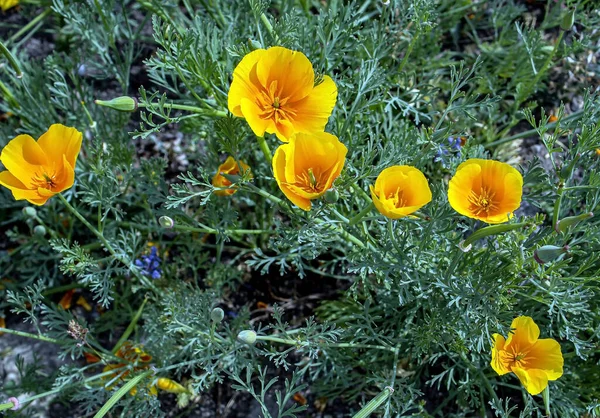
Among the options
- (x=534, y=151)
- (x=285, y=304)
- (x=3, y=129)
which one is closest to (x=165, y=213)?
(x=285, y=304)

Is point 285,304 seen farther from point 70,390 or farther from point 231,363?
point 70,390

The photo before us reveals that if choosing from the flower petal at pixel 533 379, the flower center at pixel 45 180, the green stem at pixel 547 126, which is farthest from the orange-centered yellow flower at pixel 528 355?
the flower center at pixel 45 180

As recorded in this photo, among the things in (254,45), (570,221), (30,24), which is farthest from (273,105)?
(30,24)

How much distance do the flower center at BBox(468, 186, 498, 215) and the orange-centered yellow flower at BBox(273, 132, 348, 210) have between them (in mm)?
394

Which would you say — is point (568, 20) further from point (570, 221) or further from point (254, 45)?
point (254, 45)

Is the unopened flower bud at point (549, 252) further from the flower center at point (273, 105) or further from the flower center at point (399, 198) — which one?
the flower center at point (273, 105)

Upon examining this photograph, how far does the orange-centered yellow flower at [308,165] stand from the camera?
160cm

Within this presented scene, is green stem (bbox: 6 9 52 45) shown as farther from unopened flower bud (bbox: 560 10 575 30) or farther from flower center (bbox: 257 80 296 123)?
unopened flower bud (bbox: 560 10 575 30)

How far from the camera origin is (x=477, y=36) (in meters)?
3.08

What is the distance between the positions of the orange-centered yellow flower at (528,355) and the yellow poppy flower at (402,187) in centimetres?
52

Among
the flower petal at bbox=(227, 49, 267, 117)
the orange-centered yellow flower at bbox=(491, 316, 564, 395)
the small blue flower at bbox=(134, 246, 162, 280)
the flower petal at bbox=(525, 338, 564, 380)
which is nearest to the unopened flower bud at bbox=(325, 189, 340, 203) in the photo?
the flower petal at bbox=(227, 49, 267, 117)

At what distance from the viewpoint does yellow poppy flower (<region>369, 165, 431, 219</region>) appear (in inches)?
62.1

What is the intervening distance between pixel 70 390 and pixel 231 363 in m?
0.76

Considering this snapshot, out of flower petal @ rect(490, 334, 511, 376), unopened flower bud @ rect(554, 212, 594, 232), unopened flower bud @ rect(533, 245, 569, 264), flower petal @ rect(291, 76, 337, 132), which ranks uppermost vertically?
flower petal @ rect(291, 76, 337, 132)
